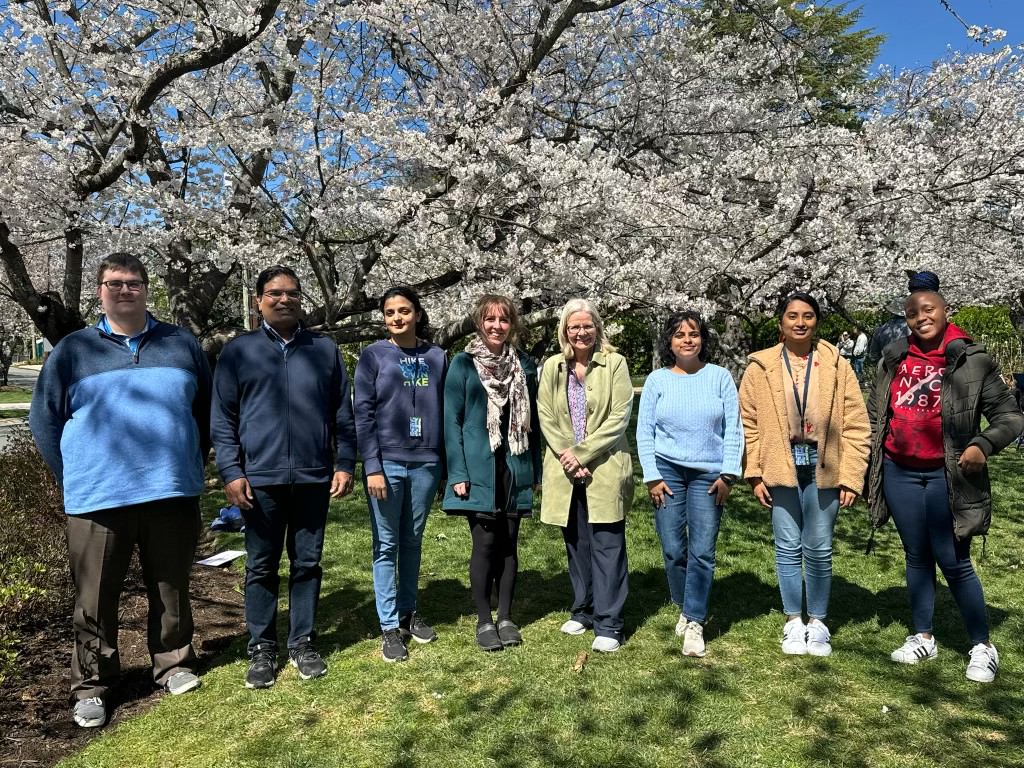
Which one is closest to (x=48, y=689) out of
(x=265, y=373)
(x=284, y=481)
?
(x=284, y=481)

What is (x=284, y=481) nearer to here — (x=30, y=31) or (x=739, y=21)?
(x=30, y=31)

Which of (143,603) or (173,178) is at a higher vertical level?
(173,178)

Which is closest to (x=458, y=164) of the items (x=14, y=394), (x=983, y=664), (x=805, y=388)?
(x=805, y=388)

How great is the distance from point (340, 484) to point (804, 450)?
2.29 meters

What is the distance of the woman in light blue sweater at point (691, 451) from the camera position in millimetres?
3621

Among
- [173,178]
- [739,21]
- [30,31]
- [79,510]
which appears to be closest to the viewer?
[79,510]

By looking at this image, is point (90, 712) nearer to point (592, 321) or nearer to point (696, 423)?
point (592, 321)

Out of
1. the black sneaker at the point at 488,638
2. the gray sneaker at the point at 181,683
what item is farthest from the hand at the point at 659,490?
the gray sneaker at the point at 181,683

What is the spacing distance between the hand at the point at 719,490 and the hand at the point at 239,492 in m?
2.24

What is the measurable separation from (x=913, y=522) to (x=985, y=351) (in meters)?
0.86

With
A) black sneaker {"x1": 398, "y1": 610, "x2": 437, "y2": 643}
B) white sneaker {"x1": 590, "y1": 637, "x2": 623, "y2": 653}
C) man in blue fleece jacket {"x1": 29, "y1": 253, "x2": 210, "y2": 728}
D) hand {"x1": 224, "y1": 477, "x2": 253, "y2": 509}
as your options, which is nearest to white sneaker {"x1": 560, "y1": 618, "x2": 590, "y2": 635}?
white sneaker {"x1": 590, "y1": 637, "x2": 623, "y2": 653}

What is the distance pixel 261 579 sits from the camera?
340 cm

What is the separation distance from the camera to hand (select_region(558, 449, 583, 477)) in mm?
3670

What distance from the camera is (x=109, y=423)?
121 inches
